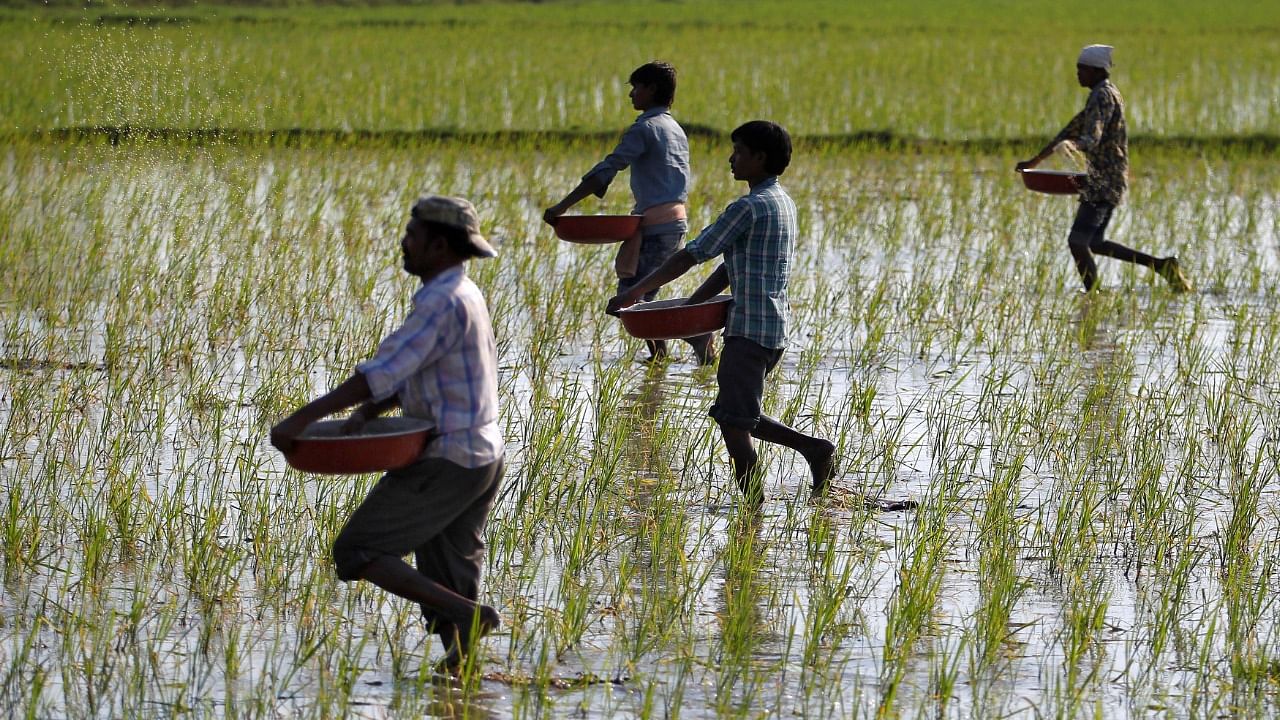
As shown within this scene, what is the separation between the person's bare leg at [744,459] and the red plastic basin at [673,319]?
305mm

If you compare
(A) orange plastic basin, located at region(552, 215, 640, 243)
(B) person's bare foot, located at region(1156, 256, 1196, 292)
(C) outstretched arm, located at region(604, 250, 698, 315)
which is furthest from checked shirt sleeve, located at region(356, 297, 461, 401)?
(B) person's bare foot, located at region(1156, 256, 1196, 292)

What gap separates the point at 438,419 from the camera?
3080 mm

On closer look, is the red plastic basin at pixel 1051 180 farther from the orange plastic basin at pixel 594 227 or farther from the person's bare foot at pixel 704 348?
the orange plastic basin at pixel 594 227

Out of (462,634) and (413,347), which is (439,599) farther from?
(413,347)

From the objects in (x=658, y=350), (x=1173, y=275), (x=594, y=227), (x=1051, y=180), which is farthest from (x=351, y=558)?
(x=1173, y=275)

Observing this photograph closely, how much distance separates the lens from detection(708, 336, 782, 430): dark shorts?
4348 mm

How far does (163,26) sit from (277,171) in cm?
1371

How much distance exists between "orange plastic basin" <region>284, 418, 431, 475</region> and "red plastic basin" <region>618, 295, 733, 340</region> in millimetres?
1206

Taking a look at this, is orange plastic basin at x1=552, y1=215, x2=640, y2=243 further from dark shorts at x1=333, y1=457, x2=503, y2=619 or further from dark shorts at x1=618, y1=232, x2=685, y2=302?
dark shorts at x1=333, y1=457, x2=503, y2=619

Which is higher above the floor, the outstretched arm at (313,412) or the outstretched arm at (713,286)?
the outstretched arm at (713,286)

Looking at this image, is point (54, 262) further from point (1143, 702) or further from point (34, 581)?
point (1143, 702)

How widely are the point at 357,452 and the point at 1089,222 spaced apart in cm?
551

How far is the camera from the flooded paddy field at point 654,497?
10.7ft

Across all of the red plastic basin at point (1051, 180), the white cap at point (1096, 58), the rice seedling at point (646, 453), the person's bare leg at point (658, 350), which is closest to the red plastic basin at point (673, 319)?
the rice seedling at point (646, 453)
